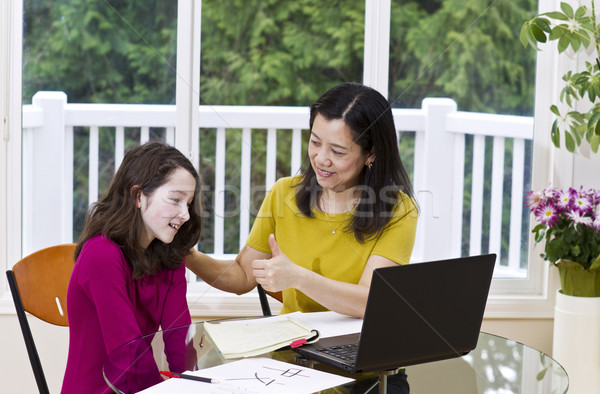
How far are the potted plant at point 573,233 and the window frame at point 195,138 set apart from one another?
0.25m

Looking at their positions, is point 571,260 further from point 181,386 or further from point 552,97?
point 181,386

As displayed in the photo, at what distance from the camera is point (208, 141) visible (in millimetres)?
2691

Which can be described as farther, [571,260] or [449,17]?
[449,17]

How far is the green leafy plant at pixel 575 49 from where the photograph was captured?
93.0 inches

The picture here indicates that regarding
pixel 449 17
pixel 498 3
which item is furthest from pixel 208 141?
pixel 498 3

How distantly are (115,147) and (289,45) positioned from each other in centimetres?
78

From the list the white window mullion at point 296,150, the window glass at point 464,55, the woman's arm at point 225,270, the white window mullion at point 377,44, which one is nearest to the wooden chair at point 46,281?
the woman's arm at point 225,270

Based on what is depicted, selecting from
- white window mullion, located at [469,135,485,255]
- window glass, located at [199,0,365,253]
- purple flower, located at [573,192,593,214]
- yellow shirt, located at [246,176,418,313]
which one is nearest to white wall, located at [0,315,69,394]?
window glass, located at [199,0,365,253]

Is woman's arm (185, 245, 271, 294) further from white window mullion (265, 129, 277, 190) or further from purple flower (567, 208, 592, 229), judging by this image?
purple flower (567, 208, 592, 229)

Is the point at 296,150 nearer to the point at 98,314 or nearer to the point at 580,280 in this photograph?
the point at 580,280

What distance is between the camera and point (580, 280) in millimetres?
2406

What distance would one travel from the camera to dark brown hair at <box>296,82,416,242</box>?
73.8 inches

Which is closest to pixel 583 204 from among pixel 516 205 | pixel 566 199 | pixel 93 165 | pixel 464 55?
pixel 566 199

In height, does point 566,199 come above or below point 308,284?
above
